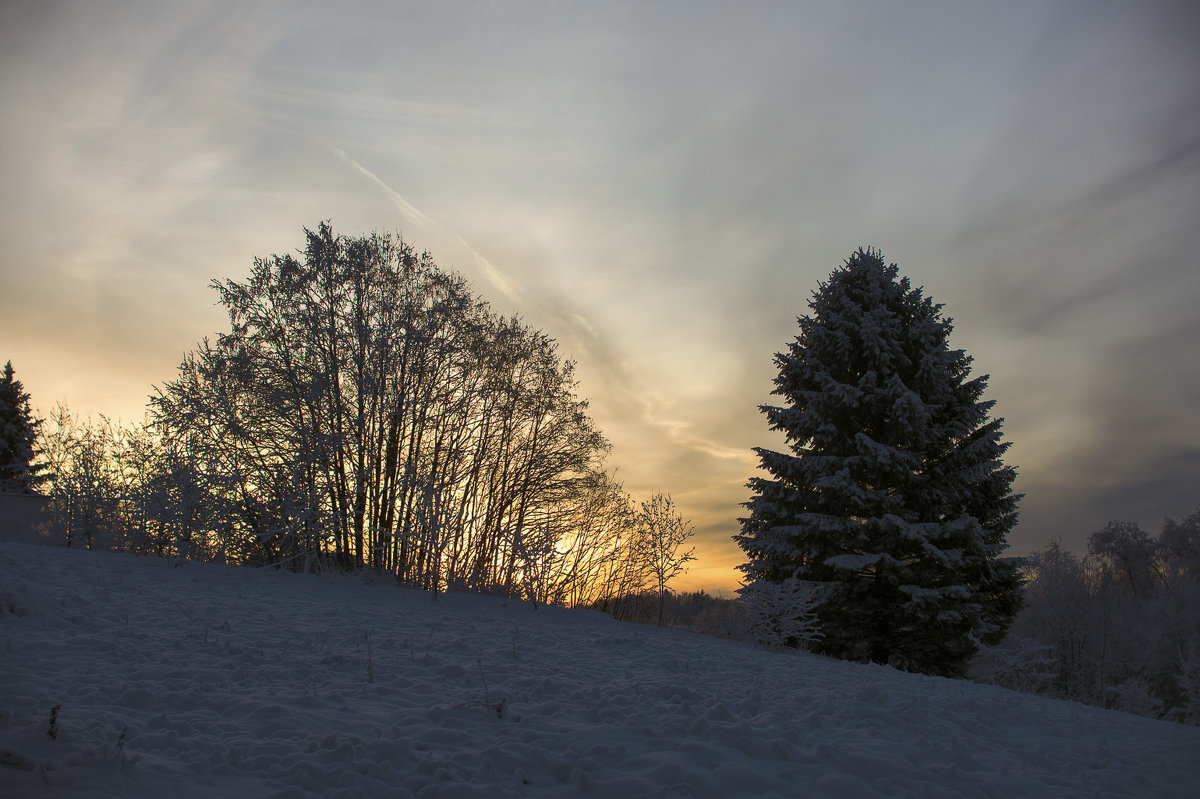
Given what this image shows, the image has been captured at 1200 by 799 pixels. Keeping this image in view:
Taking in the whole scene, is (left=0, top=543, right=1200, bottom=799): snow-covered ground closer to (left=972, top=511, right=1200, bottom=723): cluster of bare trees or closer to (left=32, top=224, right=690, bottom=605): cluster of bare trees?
(left=32, top=224, right=690, bottom=605): cluster of bare trees

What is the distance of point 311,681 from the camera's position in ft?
19.5

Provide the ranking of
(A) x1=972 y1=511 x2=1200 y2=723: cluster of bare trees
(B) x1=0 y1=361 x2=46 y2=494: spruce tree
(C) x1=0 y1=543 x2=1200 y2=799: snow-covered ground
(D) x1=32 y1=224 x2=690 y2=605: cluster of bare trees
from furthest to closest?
(B) x1=0 y1=361 x2=46 y2=494: spruce tree
(A) x1=972 y1=511 x2=1200 y2=723: cluster of bare trees
(D) x1=32 y1=224 x2=690 y2=605: cluster of bare trees
(C) x1=0 y1=543 x2=1200 y2=799: snow-covered ground

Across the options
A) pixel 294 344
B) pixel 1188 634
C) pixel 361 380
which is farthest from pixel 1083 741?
pixel 1188 634

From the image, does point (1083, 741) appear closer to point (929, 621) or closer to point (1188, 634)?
point (929, 621)

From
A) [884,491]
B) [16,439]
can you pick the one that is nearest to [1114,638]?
[884,491]

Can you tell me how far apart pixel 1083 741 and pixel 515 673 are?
641cm

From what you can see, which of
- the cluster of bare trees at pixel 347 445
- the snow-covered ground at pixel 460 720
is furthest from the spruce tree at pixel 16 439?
the snow-covered ground at pixel 460 720

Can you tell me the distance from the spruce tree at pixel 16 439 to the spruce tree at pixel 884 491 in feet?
111

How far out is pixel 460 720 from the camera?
16.9 feet

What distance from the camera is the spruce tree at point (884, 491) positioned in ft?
51.6

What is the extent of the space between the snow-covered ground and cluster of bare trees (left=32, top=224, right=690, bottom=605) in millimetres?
5498

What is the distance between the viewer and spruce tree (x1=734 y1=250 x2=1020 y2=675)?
15.7 meters

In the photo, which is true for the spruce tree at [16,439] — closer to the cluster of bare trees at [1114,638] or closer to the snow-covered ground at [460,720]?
the snow-covered ground at [460,720]

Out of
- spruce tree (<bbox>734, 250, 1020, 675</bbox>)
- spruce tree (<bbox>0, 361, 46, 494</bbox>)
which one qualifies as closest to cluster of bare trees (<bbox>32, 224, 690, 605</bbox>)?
spruce tree (<bbox>734, 250, 1020, 675</bbox>)
